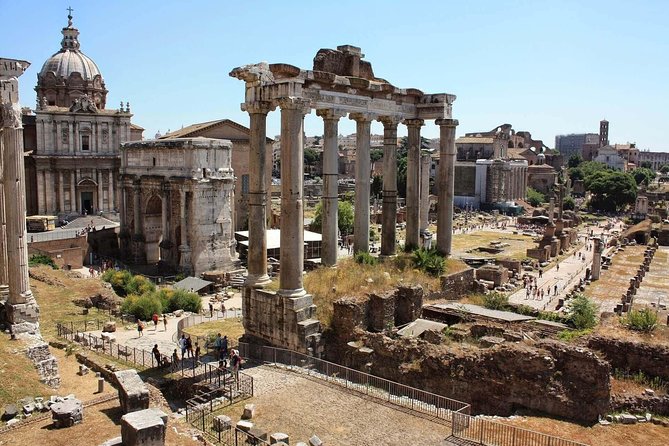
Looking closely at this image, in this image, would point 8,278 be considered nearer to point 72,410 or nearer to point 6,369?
point 6,369

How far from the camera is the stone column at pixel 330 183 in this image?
19156mm

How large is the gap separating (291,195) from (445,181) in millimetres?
8298

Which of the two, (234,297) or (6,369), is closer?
(6,369)

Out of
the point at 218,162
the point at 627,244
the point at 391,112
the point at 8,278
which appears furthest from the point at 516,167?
the point at 8,278

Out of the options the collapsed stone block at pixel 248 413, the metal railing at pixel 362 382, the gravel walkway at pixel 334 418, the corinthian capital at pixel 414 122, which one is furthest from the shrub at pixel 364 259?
the collapsed stone block at pixel 248 413

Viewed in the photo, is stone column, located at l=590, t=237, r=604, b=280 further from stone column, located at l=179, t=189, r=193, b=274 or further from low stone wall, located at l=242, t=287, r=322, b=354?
low stone wall, located at l=242, t=287, r=322, b=354

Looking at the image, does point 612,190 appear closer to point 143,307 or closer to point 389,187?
point 389,187

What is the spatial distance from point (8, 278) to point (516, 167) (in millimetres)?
103290

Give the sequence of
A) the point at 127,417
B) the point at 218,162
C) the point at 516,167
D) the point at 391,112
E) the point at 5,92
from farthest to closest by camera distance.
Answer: the point at 516,167, the point at 218,162, the point at 391,112, the point at 5,92, the point at 127,417

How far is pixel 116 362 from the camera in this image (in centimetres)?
1906

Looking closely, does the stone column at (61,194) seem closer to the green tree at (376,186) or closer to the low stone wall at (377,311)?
the low stone wall at (377,311)

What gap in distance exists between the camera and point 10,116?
18750 mm

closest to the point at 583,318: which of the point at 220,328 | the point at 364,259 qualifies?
the point at 364,259

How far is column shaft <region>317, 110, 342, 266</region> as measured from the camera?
1920cm
